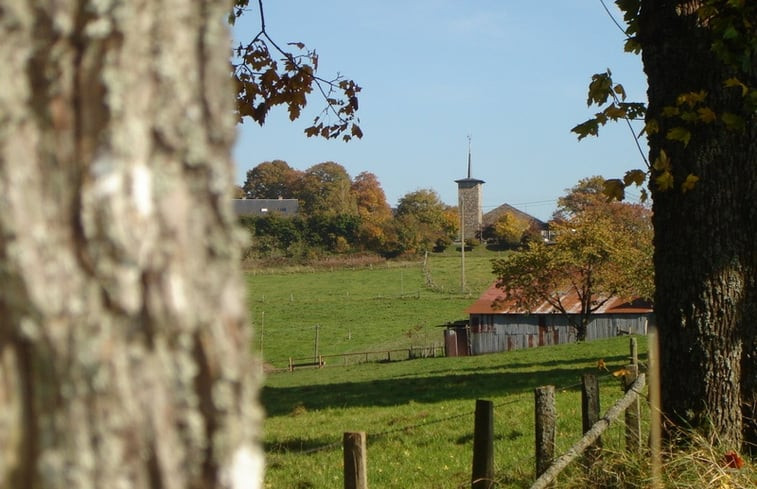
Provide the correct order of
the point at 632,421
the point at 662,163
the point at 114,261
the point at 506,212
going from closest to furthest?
the point at 114,261
the point at 662,163
the point at 632,421
the point at 506,212

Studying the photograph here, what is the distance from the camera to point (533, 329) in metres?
55.5

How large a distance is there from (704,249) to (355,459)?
10.2ft

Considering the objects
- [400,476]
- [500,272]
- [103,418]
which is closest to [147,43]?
[103,418]

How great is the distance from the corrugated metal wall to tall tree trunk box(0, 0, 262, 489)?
5314 centimetres

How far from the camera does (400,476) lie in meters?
10.6

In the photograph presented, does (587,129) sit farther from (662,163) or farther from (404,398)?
(404,398)

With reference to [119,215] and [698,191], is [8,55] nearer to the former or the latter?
[119,215]

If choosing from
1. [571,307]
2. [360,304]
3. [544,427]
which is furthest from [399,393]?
[360,304]

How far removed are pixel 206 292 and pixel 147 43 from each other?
1.01ft

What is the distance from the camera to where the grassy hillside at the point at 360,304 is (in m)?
55.5

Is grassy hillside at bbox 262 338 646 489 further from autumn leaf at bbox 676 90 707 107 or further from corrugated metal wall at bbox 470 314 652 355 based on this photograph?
corrugated metal wall at bbox 470 314 652 355

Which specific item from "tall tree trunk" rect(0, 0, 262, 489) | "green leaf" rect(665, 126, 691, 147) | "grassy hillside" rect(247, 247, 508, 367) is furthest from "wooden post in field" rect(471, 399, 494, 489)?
"grassy hillside" rect(247, 247, 508, 367)

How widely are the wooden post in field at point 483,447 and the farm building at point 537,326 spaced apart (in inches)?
1825

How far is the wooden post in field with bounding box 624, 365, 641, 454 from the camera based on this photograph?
683cm
